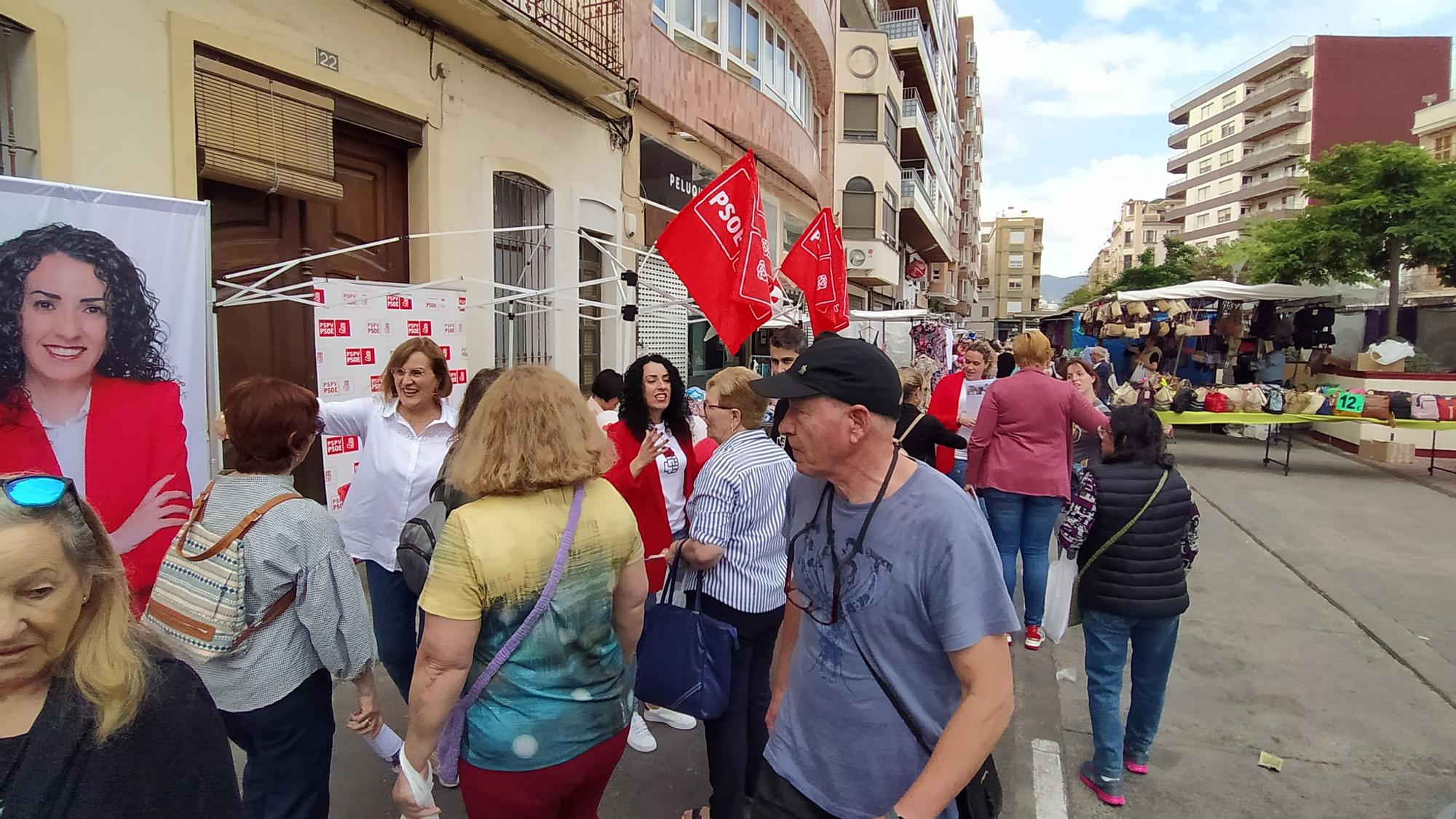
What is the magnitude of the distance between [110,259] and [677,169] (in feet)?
28.9

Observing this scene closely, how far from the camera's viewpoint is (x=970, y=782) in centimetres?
188

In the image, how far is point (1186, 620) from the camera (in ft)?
18.8

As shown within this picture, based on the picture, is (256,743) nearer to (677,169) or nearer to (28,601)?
(28,601)

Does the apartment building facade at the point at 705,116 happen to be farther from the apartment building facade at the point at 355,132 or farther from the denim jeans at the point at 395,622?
the denim jeans at the point at 395,622

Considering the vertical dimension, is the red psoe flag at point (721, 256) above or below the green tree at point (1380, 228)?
below

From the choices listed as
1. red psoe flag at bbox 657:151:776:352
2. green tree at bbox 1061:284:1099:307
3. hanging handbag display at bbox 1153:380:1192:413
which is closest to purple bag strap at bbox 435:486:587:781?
red psoe flag at bbox 657:151:776:352

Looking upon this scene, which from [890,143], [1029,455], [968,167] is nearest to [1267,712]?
[1029,455]

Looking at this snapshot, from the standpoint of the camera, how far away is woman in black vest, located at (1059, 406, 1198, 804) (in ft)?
11.1

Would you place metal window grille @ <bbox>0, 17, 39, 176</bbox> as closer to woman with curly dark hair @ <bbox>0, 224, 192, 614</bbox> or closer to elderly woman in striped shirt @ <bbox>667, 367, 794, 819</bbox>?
woman with curly dark hair @ <bbox>0, 224, 192, 614</bbox>

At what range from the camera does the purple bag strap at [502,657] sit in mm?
2033

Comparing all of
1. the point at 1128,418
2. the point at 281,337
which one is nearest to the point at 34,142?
the point at 281,337

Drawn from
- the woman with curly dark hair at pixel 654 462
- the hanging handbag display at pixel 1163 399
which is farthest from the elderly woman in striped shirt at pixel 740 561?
the hanging handbag display at pixel 1163 399

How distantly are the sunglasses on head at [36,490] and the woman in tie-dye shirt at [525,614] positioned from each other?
32.4 inches

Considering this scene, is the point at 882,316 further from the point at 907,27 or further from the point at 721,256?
the point at 907,27
